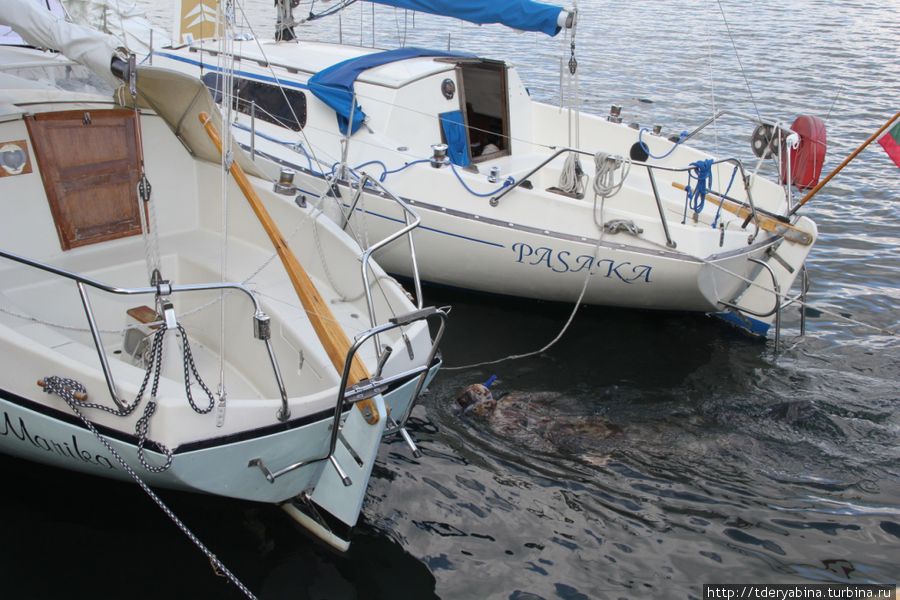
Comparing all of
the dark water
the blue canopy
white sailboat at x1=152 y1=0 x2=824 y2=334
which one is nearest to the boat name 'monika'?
white sailboat at x1=152 y1=0 x2=824 y2=334

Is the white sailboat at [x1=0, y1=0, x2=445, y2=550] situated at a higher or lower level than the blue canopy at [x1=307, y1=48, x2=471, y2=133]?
lower

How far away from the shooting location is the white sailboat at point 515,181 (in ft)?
24.2

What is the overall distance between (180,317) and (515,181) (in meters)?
3.70

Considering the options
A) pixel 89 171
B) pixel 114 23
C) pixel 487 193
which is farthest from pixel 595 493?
pixel 114 23

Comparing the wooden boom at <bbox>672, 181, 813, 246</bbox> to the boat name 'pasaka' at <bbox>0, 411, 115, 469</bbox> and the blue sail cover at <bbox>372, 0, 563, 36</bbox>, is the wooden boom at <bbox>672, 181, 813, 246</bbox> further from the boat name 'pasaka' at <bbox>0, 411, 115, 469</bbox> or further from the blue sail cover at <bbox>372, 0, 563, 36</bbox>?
the boat name 'pasaka' at <bbox>0, 411, 115, 469</bbox>

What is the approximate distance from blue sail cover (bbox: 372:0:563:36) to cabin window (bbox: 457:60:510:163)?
31.7 inches

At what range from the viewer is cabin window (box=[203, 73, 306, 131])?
28.8ft

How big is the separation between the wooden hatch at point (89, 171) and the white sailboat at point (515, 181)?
1.54 meters

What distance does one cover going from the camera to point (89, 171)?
616cm

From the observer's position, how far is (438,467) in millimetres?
5766

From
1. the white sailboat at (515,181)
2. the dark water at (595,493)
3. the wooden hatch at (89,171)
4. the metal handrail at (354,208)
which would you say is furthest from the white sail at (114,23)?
the dark water at (595,493)

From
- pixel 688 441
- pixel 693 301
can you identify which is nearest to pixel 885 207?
pixel 693 301

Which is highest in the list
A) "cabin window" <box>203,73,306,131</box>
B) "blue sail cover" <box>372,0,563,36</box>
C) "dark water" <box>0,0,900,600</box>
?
"blue sail cover" <box>372,0,563,36</box>

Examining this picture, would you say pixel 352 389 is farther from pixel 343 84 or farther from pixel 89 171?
pixel 343 84
